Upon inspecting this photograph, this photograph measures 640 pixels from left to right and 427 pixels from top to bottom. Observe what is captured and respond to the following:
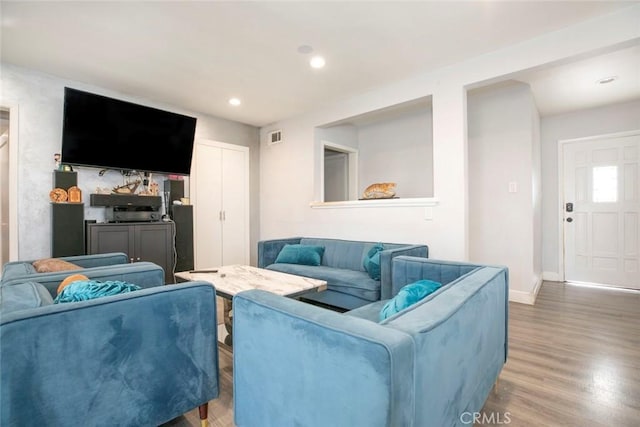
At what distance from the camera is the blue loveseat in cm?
104

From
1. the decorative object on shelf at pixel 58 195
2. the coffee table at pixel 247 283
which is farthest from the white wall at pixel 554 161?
the decorative object on shelf at pixel 58 195

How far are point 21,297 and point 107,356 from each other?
17.9 inches

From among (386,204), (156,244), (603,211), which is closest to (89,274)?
(156,244)

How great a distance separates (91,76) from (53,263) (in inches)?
91.8

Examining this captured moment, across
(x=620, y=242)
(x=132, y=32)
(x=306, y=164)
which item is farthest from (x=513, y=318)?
(x=132, y=32)

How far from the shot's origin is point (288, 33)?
2.59m

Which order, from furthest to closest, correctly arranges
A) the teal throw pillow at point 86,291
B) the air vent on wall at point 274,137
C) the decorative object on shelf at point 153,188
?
the air vent on wall at point 274,137 → the decorative object on shelf at point 153,188 → the teal throw pillow at point 86,291

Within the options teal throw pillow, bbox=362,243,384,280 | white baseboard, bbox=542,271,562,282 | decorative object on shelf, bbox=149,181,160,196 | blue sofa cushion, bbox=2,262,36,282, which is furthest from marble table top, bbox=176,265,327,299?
white baseboard, bbox=542,271,562,282

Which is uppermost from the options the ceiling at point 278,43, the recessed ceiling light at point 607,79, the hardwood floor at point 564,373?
the ceiling at point 278,43

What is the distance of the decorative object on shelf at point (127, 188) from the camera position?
3.72 m

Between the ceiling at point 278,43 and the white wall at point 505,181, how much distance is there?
40cm

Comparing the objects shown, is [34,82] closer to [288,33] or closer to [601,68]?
[288,33]

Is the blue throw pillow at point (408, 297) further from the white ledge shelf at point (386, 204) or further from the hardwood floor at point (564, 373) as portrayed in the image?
the white ledge shelf at point (386, 204)

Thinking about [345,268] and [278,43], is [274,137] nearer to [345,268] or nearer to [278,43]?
[278,43]
